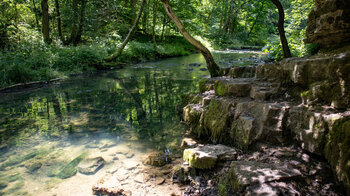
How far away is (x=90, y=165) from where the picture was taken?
3.58 metres

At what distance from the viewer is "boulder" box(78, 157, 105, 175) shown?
11.3ft

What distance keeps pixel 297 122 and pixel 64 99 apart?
773cm

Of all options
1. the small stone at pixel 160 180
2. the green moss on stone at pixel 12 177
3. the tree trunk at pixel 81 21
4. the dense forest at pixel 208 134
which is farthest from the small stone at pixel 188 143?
the tree trunk at pixel 81 21

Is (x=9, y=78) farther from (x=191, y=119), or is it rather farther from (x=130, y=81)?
(x=191, y=119)

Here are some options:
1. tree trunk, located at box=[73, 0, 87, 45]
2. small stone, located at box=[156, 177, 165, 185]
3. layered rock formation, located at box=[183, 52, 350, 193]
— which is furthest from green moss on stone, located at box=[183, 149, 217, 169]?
tree trunk, located at box=[73, 0, 87, 45]

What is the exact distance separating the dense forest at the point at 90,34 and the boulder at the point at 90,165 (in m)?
6.70

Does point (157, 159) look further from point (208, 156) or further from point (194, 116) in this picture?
point (194, 116)

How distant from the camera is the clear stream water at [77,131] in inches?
131

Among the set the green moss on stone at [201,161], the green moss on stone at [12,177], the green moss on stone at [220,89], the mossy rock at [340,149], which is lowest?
the green moss on stone at [12,177]

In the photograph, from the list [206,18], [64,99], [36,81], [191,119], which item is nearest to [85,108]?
[64,99]

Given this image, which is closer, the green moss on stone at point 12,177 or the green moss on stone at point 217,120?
the green moss on stone at point 12,177

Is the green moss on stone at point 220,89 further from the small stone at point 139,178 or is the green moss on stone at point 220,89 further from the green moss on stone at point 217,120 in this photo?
the small stone at point 139,178

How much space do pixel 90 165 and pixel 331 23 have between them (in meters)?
Answer: 4.86

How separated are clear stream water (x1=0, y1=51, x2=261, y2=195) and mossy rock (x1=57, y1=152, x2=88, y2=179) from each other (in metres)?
0.08
